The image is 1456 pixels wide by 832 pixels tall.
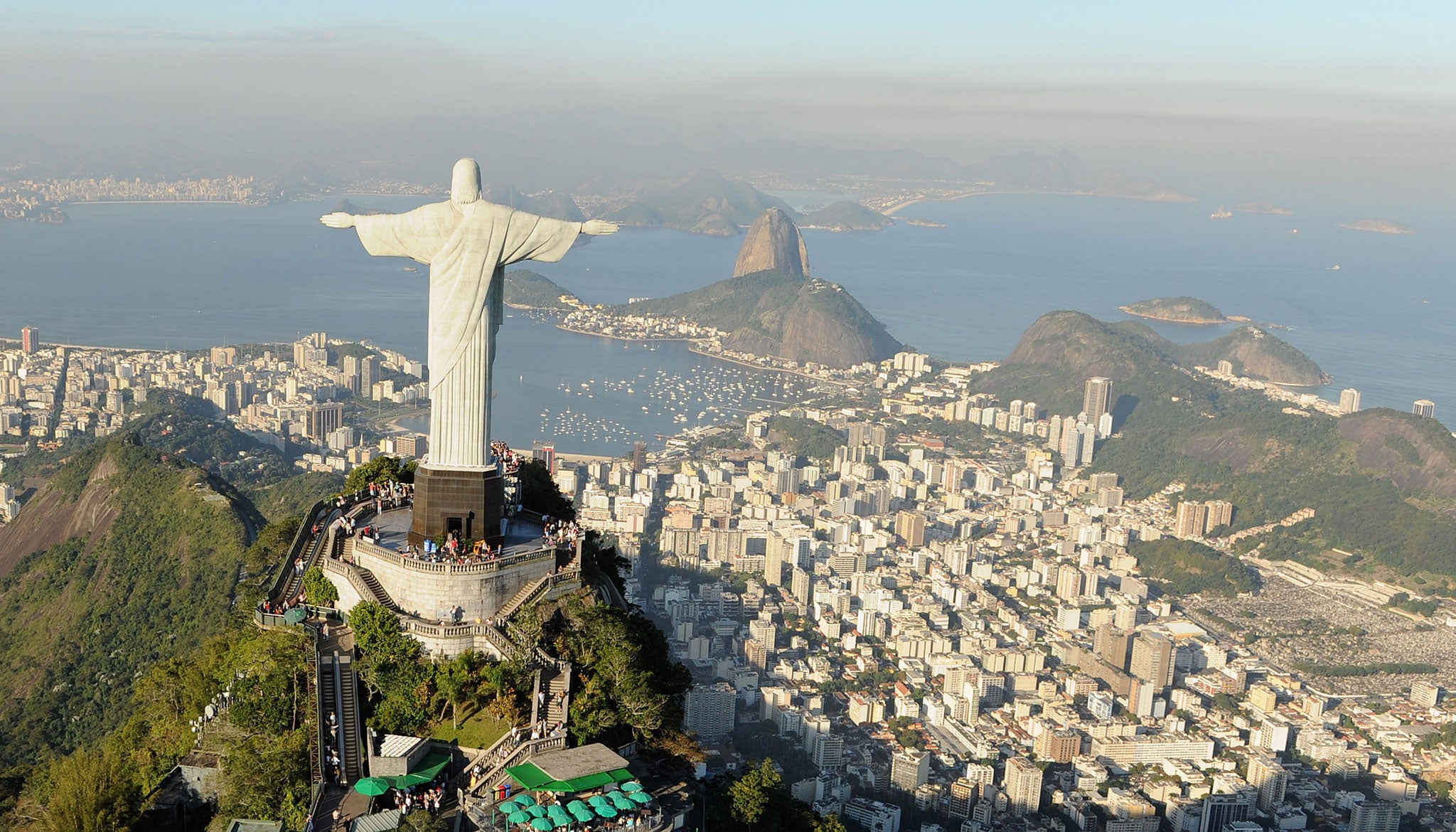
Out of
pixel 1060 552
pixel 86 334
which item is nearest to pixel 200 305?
pixel 86 334

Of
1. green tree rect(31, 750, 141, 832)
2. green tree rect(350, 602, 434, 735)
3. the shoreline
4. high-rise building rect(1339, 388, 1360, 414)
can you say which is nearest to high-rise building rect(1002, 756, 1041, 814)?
green tree rect(350, 602, 434, 735)

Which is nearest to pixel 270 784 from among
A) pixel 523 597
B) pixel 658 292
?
pixel 523 597

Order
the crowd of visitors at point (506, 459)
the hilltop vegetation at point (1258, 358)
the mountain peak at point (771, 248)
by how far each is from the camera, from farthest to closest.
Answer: the mountain peak at point (771, 248)
the hilltop vegetation at point (1258, 358)
the crowd of visitors at point (506, 459)

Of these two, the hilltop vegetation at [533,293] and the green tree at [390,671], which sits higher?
the green tree at [390,671]

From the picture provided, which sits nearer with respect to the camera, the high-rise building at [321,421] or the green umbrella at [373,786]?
the green umbrella at [373,786]

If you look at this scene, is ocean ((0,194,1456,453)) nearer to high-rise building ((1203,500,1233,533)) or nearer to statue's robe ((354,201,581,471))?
high-rise building ((1203,500,1233,533))

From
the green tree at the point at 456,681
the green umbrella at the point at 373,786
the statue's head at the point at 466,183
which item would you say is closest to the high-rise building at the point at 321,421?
the statue's head at the point at 466,183

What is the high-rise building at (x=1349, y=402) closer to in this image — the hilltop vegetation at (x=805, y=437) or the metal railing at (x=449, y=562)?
the hilltop vegetation at (x=805, y=437)
